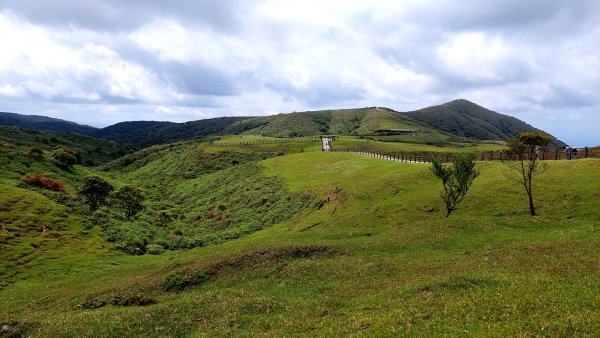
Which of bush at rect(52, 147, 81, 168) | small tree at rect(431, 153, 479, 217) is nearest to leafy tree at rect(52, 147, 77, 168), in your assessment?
bush at rect(52, 147, 81, 168)

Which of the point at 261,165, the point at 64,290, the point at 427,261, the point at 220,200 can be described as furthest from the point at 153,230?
the point at 427,261

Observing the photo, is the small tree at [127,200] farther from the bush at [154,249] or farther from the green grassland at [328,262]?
the bush at [154,249]

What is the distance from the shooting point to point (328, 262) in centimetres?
3212

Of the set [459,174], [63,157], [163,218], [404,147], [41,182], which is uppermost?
[404,147]

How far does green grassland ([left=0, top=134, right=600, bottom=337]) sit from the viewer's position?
18016 mm

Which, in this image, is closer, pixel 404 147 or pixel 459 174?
pixel 459 174

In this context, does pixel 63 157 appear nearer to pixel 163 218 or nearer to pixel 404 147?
pixel 163 218

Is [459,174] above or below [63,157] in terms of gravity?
below

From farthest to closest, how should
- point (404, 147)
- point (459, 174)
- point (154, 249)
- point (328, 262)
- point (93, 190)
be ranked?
point (404, 147), point (93, 190), point (154, 249), point (459, 174), point (328, 262)

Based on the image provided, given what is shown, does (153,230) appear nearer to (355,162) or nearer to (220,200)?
(220,200)

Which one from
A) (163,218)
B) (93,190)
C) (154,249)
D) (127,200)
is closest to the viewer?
(154,249)

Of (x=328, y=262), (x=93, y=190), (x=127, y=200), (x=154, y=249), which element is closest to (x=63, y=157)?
(x=93, y=190)

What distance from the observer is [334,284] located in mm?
26766

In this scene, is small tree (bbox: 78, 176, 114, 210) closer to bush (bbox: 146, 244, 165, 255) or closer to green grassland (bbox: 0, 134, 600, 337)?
green grassland (bbox: 0, 134, 600, 337)
